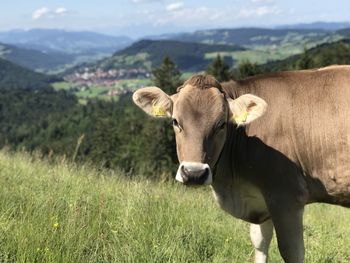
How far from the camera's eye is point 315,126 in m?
5.12

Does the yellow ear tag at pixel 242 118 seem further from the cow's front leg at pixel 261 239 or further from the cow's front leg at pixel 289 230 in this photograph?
the cow's front leg at pixel 261 239

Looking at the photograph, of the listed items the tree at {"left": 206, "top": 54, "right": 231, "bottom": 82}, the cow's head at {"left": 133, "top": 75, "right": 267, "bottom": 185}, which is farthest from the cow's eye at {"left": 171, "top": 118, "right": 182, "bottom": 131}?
the tree at {"left": 206, "top": 54, "right": 231, "bottom": 82}

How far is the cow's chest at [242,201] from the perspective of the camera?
5.25 meters

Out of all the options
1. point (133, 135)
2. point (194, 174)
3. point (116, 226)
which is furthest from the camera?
point (133, 135)

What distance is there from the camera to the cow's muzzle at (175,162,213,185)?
4.18 metres

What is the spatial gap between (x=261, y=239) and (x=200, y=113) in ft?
6.99

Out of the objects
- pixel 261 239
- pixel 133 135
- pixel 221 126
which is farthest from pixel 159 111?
pixel 133 135

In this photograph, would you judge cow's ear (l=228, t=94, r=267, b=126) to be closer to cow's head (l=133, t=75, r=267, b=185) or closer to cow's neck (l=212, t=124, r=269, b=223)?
cow's head (l=133, t=75, r=267, b=185)

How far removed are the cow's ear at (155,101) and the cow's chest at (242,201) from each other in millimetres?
1128

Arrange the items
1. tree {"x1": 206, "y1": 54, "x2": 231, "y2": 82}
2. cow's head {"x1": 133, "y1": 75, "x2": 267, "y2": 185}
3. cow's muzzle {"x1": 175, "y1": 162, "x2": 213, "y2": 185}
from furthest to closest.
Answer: tree {"x1": 206, "y1": 54, "x2": 231, "y2": 82}
cow's head {"x1": 133, "y1": 75, "x2": 267, "y2": 185}
cow's muzzle {"x1": 175, "y1": 162, "x2": 213, "y2": 185}

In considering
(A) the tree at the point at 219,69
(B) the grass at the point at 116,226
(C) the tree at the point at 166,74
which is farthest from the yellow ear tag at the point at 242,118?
(C) the tree at the point at 166,74

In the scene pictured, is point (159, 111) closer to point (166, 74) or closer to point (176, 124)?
point (176, 124)

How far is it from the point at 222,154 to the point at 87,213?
5.87 feet

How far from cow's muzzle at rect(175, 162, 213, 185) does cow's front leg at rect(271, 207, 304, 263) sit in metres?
1.12
